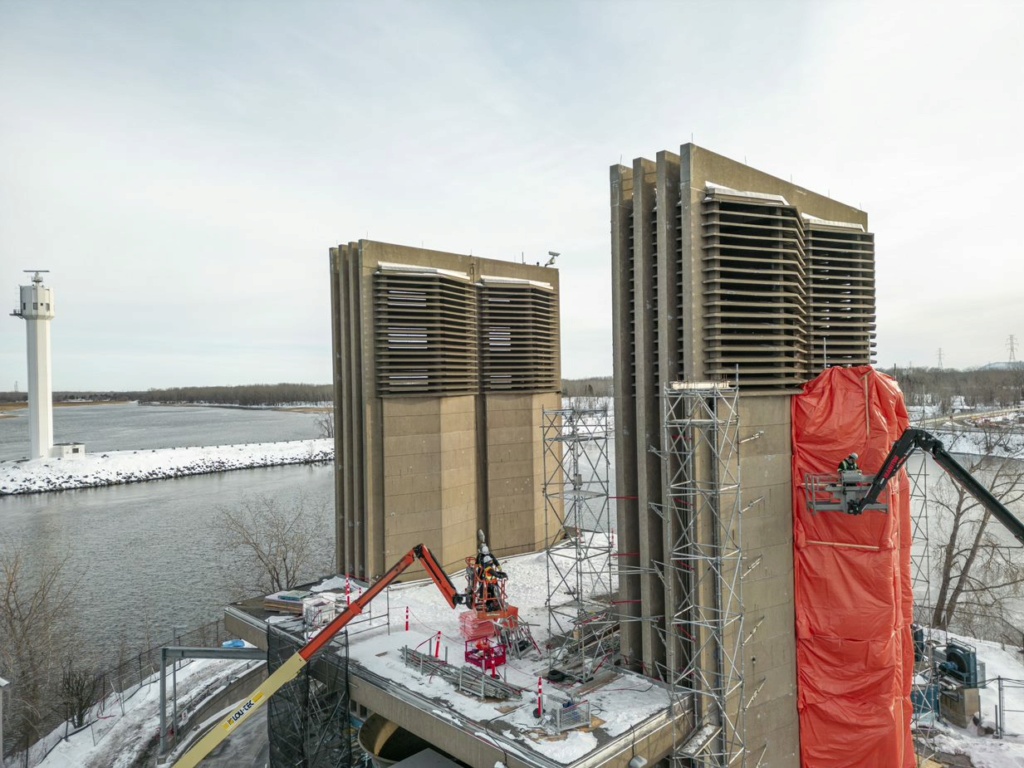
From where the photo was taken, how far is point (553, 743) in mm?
10945

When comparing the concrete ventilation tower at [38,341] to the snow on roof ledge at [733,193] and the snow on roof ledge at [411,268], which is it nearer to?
the snow on roof ledge at [411,268]

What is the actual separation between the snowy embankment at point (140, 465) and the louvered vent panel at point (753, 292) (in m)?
63.2

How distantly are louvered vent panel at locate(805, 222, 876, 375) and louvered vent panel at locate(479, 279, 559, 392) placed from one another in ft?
38.9

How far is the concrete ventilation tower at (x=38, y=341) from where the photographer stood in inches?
2438

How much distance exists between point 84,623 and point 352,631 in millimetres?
18360

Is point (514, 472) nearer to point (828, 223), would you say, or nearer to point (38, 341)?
point (828, 223)

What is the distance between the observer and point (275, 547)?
36688 mm

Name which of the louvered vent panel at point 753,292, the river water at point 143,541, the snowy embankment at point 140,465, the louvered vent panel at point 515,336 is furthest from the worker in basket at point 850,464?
the snowy embankment at point 140,465

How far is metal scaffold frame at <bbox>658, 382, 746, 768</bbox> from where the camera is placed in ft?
41.1

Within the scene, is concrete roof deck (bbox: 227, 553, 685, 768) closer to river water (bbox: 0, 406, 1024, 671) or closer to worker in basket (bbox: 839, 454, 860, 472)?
worker in basket (bbox: 839, 454, 860, 472)

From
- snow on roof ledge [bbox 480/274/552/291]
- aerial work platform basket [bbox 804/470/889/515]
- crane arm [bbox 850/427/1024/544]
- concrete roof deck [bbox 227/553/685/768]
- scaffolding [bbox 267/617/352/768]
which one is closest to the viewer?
concrete roof deck [bbox 227/553/685/768]

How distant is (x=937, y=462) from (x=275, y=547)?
34045mm

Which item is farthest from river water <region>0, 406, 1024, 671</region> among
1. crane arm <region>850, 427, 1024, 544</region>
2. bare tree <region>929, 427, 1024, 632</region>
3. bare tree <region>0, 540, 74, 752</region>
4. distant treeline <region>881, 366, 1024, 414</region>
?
distant treeline <region>881, 366, 1024, 414</region>

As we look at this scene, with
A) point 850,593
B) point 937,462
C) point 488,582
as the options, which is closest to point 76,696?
point 488,582
